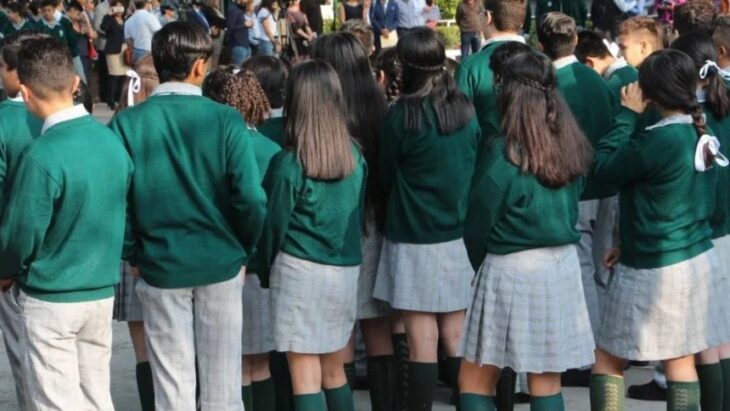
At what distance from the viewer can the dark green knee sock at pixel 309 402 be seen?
5.93 m

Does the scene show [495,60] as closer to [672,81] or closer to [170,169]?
[672,81]

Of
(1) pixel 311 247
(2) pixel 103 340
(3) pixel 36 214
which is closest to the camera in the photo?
(3) pixel 36 214

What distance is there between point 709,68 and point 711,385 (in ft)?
4.78

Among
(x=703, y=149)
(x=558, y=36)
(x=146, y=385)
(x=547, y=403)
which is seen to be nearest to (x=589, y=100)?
(x=558, y=36)

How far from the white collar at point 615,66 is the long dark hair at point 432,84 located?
1.50 meters

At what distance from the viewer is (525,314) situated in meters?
5.52

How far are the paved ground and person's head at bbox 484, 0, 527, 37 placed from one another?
202cm

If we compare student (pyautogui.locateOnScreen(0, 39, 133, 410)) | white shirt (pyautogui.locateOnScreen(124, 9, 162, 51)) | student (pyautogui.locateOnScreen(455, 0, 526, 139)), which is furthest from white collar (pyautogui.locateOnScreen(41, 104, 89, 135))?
white shirt (pyautogui.locateOnScreen(124, 9, 162, 51))

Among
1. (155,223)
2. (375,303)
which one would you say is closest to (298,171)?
(155,223)

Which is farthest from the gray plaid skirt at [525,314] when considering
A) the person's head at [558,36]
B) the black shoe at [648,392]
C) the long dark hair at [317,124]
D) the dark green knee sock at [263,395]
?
the person's head at [558,36]

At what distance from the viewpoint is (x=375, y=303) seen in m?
6.72

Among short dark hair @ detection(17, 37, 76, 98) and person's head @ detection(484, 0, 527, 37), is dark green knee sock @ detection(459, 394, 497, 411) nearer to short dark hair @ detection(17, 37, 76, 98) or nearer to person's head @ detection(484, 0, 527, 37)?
short dark hair @ detection(17, 37, 76, 98)

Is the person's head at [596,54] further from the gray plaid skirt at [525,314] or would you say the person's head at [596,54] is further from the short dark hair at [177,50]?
the short dark hair at [177,50]

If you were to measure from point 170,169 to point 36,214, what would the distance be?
0.70 m
